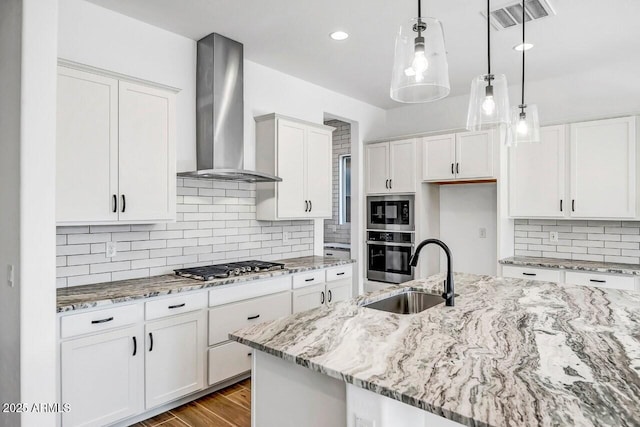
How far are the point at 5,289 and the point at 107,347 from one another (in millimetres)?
618

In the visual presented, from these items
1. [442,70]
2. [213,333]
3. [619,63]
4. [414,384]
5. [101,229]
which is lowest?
[213,333]

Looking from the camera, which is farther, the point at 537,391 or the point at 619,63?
the point at 619,63

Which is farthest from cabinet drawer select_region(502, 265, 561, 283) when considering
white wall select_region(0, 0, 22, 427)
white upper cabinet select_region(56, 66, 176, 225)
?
white wall select_region(0, 0, 22, 427)

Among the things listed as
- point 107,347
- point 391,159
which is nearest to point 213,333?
point 107,347

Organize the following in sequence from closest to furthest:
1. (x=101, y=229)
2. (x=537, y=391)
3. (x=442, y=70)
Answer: (x=537, y=391) < (x=442, y=70) < (x=101, y=229)

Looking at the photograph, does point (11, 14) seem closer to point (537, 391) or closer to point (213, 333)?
point (213, 333)

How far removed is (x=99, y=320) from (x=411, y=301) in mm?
1856

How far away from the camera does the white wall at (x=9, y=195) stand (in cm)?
197

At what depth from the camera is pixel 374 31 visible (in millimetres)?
3242

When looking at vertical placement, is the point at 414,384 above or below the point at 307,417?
above

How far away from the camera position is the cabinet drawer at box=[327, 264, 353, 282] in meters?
3.97

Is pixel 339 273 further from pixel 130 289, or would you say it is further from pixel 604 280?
pixel 604 280

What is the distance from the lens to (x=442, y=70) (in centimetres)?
154

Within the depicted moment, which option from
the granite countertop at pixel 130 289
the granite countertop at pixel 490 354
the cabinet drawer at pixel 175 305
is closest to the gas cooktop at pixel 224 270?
the granite countertop at pixel 130 289
